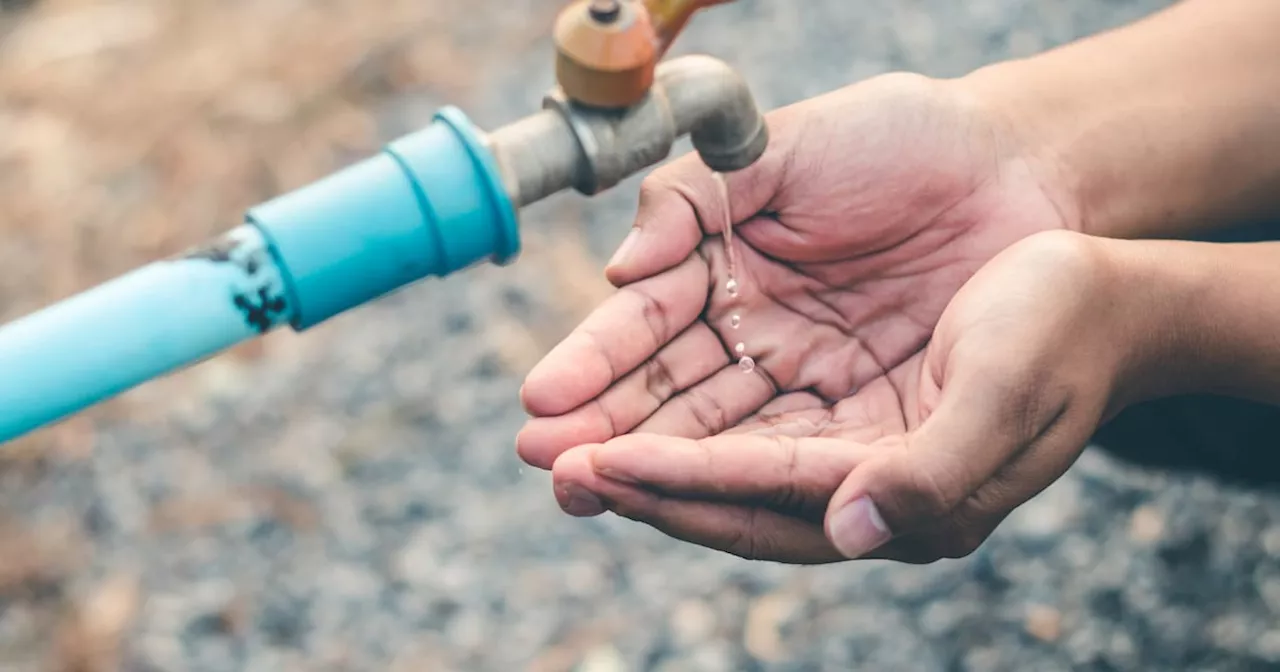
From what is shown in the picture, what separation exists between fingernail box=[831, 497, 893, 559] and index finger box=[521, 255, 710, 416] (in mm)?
322

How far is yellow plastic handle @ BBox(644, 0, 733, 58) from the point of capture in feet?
3.53

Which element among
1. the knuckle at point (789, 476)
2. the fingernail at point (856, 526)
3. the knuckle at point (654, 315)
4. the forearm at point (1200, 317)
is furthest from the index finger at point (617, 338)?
the forearm at point (1200, 317)

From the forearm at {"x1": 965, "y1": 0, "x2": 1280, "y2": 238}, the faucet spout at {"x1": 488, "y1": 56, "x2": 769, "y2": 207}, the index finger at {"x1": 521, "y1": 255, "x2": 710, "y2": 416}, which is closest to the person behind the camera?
the faucet spout at {"x1": 488, "y1": 56, "x2": 769, "y2": 207}

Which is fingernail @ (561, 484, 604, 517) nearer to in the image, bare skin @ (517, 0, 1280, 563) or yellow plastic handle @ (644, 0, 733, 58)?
bare skin @ (517, 0, 1280, 563)

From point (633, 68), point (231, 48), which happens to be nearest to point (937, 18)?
point (231, 48)

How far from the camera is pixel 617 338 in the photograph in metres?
1.30

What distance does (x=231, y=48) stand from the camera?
2.74 m

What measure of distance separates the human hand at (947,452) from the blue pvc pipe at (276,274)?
0.29 meters

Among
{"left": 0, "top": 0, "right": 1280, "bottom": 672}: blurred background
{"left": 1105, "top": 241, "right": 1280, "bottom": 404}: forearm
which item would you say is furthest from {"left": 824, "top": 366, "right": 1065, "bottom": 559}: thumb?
{"left": 0, "top": 0, "right": 1280, "bottom": 672}: blurred background

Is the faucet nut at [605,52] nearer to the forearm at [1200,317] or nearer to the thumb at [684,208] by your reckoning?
the thumb at [684,208]

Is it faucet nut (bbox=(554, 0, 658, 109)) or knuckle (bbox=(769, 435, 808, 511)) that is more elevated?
faucet nut (bbox=(554, 0, 658, 109))

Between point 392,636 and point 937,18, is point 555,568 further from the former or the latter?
point 937,18

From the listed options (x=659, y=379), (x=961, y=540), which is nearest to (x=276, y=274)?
→ (x=659, y=379)

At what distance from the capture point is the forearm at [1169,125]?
60.5 inches
